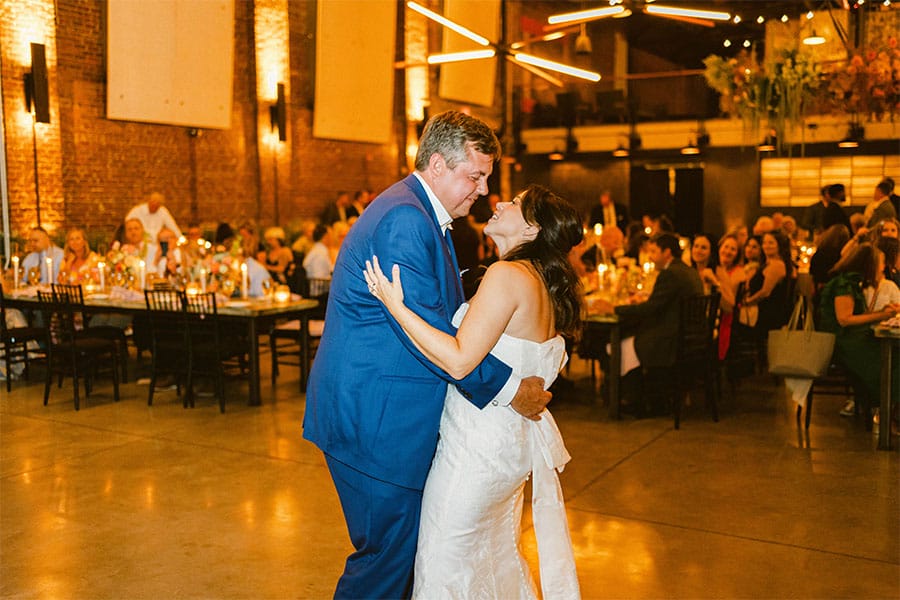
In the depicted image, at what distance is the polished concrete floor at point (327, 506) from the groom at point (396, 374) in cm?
108

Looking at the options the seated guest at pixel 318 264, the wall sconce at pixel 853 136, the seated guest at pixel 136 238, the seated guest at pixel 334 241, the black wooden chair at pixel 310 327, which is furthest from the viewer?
the wall sconce at pixel 853 136

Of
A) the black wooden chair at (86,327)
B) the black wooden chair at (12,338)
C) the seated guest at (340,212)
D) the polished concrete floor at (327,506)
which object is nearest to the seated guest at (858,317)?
the polished concrete floor at (327,506)

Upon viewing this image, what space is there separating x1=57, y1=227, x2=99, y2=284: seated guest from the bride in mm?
6596

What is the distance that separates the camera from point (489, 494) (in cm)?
269

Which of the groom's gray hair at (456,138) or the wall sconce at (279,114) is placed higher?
the wall sconce at (279,114)

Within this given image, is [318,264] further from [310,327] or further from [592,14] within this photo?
[592,14]

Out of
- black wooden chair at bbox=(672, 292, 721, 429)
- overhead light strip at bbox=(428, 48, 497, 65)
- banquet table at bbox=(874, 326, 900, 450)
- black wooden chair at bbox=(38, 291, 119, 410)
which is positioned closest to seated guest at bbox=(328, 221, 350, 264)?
overhead light strip at bbox=(428, 48, 497, 65)

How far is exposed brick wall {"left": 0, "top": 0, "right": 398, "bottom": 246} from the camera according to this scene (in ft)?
36.1

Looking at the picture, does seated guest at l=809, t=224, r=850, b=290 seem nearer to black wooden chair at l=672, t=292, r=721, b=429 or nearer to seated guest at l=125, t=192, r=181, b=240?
black wooden chair at l=672, t=292, r=721, b=429

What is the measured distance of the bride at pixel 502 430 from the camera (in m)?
2.55

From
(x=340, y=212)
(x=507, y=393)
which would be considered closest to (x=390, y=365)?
(x=507, y=393)

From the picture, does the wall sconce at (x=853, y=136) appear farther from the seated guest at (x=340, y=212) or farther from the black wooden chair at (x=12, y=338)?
the black wooden chair at (x=12, y=338)

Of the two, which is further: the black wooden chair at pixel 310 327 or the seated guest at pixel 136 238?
the seated guest at pixel 136 238

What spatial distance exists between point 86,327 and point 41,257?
1.44m
